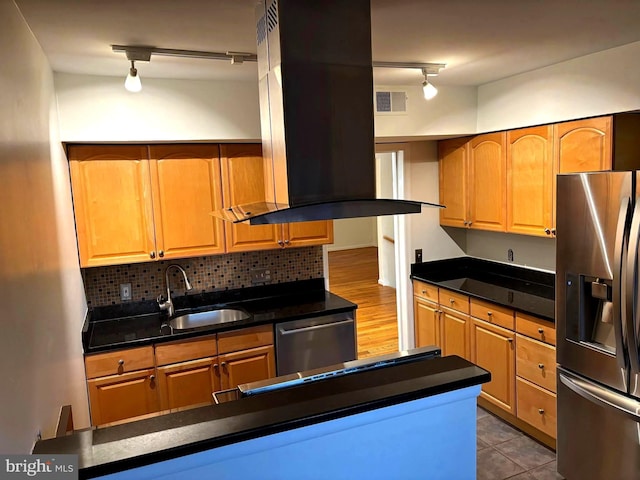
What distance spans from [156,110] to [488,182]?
95.2 inches

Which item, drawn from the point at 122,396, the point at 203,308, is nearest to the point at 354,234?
the point at 203,308

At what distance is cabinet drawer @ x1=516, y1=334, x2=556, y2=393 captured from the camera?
2912mm

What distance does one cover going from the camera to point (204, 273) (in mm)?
3553

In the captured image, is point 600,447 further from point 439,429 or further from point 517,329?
point 439,429

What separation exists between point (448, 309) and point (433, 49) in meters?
2.06

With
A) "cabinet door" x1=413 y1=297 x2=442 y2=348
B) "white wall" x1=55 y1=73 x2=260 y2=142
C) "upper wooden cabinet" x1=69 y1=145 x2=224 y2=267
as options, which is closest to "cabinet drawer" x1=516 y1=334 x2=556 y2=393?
"cabinet door" x1=413 y1=297 x2=442 y2=348

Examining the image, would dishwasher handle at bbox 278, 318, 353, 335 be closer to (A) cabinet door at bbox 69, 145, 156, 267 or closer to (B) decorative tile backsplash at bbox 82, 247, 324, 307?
(B) decorative tile backsplash at bbox 82, 247, 324, 307

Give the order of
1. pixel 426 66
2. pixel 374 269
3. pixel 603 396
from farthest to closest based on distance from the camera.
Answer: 1. pixel 374 269
2. pixel 426 66
3. pixel 603 396

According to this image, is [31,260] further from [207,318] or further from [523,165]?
[523,165]

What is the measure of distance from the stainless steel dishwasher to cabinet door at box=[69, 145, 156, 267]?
3.50ft

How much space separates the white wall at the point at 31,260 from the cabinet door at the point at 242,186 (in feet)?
3.45

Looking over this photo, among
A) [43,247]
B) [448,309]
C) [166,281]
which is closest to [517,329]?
[448,309]

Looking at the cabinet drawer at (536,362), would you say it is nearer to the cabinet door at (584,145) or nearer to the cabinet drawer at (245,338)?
the cabinet door at (584,145)

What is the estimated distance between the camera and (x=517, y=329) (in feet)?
10.2
